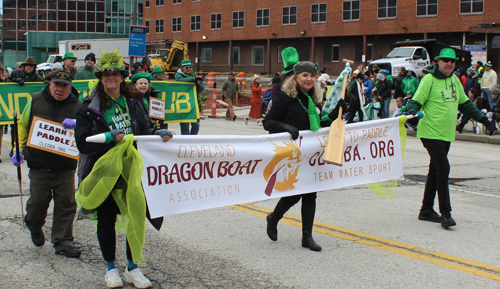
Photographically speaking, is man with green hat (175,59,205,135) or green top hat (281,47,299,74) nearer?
green top hat (281,47,299,74)

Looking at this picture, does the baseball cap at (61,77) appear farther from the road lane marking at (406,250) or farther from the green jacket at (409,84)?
the green jacket at (409,84)

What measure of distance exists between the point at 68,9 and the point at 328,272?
83.7 meters

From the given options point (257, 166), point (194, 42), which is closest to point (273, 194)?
point (257, 166)

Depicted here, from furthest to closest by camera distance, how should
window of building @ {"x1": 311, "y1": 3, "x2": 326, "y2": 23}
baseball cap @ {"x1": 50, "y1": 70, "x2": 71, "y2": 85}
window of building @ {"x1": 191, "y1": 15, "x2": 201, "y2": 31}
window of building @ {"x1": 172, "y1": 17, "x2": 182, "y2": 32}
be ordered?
window of building @ {"x1": 172, "y1": 17, "x2": 182, "y2": 32}, window of building @ {"x1": 191, "y1": 15, "x2": 201, "y2": 31}, window of building @ {"x1": 311, "y1": 3, "x2": 326, "y2": 23}, baseball cap @ {"x1": 50, "y1": 70, "x2": 71, "y2": 85}

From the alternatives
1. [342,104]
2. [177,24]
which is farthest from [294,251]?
[177,24]

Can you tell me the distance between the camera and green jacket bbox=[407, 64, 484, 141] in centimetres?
615

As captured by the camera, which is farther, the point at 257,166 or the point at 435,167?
the point at 435,167

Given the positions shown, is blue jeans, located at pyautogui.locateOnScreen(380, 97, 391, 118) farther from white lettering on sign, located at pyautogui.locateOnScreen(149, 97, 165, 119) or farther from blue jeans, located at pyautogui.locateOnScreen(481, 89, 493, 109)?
white lettering on sign, located at pyautogui.locateOnScreen(149, 97, 165, 119)

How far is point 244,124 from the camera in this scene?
20.4 meters

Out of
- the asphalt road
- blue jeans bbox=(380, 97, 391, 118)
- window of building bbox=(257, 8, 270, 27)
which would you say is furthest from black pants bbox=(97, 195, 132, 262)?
window of building bbox=(257, 8, 270, 27)

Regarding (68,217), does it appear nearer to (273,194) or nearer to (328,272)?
(273,194)

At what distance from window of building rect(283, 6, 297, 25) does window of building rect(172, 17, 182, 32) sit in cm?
Answer: 1615

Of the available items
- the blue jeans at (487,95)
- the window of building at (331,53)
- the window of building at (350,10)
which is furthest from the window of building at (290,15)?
the blue jeans at (487,95)

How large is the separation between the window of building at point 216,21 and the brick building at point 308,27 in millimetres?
104
